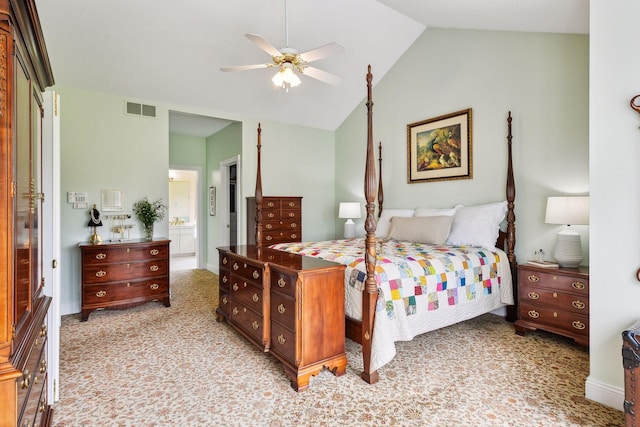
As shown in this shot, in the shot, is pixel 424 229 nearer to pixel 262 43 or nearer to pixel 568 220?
pixel 568 220

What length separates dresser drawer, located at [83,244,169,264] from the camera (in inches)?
148

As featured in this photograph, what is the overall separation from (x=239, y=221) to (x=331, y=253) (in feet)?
8.82

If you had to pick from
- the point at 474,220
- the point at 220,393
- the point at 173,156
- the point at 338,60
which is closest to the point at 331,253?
the point at 220,393

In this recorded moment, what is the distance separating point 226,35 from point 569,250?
4.24 metres

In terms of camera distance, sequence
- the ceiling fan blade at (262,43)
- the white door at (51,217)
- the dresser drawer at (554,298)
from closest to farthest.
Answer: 1. the white door at (51,217)
2. the ceiling fan blade at (262,43)
3. the dresser drawer at (554,298)

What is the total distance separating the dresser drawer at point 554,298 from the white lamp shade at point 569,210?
0.63 metres

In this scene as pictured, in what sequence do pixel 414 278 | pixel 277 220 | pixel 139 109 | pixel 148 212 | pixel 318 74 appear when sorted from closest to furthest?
1. pixel 414 278
2. pixel 318 74
3. pixel 148 212
4. pixel 139 109
5. pixel 277 220

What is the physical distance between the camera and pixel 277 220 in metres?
5.27

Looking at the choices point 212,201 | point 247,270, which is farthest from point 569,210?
point 212,201

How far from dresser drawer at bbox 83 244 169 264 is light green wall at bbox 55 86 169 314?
0.50 metres

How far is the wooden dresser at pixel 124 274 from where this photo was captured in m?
3.75

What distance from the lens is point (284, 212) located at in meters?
5.35

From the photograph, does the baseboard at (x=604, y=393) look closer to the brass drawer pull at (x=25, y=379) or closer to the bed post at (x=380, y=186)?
the brass drawer pull at (x=25, y=379)

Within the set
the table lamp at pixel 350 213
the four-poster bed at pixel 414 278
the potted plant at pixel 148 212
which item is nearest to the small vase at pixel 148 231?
the potted plant at pixel 148 212
